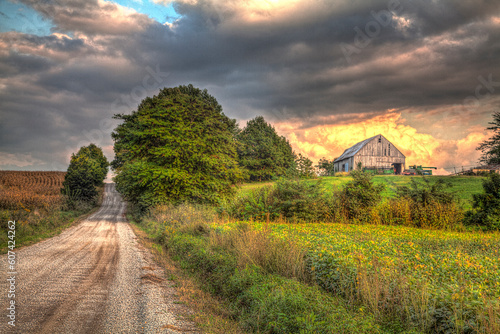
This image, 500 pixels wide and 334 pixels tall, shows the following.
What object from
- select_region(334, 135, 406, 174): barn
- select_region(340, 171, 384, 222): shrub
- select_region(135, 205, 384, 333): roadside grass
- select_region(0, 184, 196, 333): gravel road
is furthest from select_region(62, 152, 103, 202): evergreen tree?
select_region(334, 135, 406, 174): barn

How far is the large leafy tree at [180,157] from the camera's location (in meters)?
24.3

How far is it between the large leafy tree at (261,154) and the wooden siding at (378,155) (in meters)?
13.1

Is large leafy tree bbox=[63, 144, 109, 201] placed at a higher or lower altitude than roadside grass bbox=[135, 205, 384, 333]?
higher

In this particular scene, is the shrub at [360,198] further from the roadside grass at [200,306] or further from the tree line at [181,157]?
the roadside grass at [200,306]

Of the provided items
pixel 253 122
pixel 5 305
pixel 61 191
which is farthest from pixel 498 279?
pixel 253 122

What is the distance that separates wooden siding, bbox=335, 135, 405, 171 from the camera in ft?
170

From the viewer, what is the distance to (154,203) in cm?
2414

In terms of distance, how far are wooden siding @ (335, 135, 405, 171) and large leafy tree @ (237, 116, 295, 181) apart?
13147mm

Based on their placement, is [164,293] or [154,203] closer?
[164,293]

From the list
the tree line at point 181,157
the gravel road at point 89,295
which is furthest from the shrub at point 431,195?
the gravel road at point 89,295

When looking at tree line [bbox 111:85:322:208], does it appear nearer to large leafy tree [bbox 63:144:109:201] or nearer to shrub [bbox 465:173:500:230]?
shrub [bbox 465:173:500:230]

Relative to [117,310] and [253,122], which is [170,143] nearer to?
[117,310]

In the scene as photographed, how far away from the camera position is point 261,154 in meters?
55.3

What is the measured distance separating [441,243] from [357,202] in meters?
9.12
